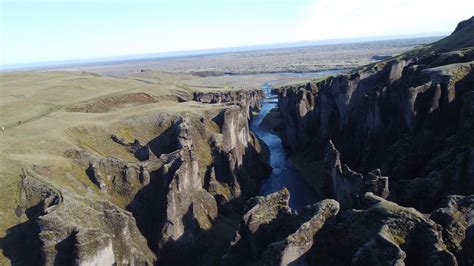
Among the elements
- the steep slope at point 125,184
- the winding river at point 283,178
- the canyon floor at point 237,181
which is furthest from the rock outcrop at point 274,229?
the winding river at point 283,178

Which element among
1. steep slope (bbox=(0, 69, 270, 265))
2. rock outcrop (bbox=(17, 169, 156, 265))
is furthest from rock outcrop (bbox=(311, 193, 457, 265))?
steep slope (bbox=(0, 69, 270, 265))

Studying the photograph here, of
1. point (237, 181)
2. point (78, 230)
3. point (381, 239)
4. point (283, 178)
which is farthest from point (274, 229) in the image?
point (283, 178)

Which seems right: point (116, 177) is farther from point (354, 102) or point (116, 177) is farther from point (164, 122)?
point (354, 102)

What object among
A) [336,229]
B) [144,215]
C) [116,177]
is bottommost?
[144,215]

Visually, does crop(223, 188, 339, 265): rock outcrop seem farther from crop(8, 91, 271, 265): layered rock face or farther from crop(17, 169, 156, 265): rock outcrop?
crop(8, 91, 271, 265): layered rock face

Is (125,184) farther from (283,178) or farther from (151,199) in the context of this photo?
(283,178)

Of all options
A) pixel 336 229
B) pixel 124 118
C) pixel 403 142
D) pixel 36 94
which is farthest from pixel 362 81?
pixel 36 94

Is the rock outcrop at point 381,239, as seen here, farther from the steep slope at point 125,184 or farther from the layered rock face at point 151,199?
the layered rock face at point 151,199
